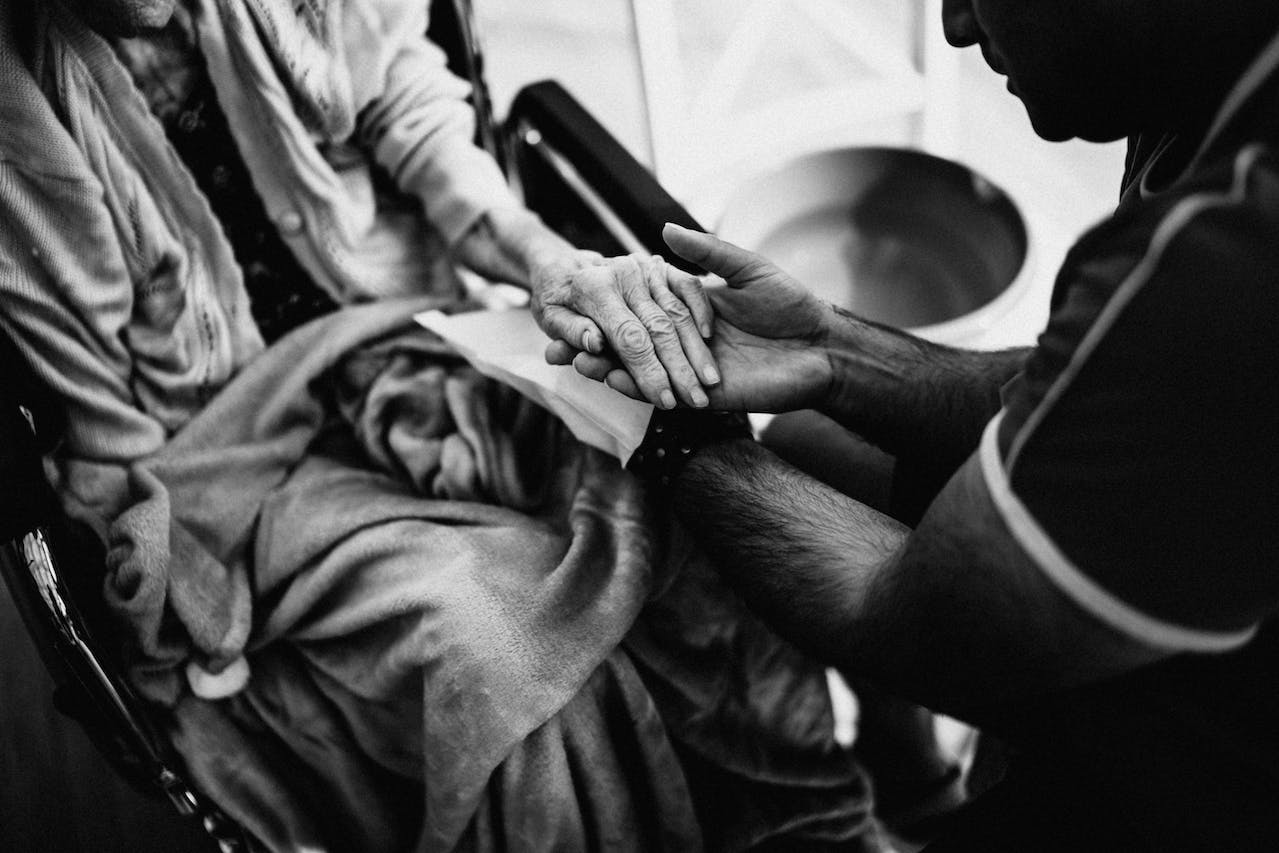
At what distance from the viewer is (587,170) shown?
110 cm

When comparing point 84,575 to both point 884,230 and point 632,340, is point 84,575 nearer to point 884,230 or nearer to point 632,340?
point 632,340

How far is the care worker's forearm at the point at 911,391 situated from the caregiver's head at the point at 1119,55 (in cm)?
25

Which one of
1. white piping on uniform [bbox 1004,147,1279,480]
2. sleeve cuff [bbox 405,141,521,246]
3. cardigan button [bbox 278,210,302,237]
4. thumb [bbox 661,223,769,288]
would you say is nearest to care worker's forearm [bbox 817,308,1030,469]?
thumb [bbox 661,223,769,288]

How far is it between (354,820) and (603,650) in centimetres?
32

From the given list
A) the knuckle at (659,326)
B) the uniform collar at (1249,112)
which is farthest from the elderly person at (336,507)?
the uniform collar at (1249,112)

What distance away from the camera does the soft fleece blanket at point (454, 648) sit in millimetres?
844

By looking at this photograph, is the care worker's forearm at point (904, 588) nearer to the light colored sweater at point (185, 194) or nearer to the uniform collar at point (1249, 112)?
the uniform collar at point (1249, 112)

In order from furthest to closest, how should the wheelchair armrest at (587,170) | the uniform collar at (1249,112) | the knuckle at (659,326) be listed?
the wheelchair armrest at (587,170)
the knuckle at (659,326)
the uniform collar at (1249,112)

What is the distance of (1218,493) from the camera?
1.75 feet

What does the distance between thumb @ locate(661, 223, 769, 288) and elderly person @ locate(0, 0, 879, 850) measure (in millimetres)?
44

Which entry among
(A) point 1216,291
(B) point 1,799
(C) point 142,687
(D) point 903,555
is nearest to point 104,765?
(B) point 1,799

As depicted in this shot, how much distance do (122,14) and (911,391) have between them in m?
0.79

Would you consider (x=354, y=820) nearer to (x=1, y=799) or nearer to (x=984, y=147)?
(x=1, y=799)

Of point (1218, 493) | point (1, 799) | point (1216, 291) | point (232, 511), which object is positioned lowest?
point (1, 799)
